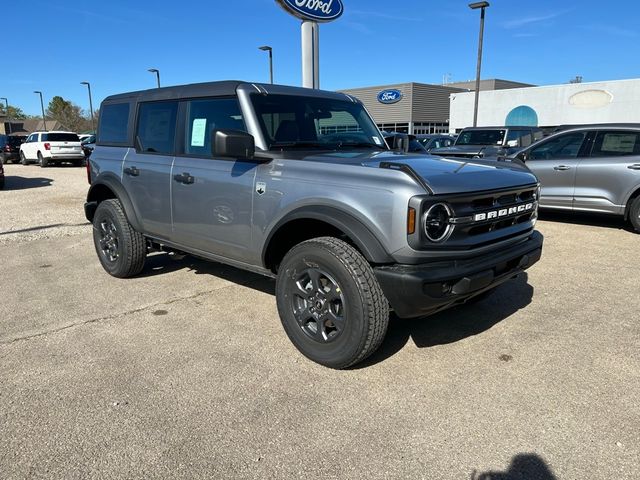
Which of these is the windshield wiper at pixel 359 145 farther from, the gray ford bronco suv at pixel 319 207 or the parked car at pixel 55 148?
the parked car at pixel 55 148

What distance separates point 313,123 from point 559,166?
18.6 ft

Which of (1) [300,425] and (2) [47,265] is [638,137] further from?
(2) [47,265]

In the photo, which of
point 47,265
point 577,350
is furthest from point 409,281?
point 47,265

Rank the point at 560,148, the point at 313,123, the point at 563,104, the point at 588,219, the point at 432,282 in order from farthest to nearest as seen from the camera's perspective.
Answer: the point at 563,104, the point at 588,219, the point at 560,148, the point at 313,123, the point at 432,282

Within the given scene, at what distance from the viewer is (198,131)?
426 cm

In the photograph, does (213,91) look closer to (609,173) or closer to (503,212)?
(503,212)

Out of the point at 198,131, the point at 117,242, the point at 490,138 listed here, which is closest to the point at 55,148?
the point at 490,138

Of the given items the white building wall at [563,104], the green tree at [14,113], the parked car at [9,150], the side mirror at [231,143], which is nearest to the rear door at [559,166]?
the side mirror at [231,143]

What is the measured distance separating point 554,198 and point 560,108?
2584 cm

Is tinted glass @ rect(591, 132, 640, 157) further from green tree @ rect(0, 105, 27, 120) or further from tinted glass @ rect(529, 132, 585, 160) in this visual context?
green tree @ rect(0, 105, 27, 120)

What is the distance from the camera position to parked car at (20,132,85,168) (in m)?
22.2

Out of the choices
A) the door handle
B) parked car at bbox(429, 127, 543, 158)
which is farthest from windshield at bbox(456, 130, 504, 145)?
the door handle

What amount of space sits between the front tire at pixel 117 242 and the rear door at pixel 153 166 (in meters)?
0.27

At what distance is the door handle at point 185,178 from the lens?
164 inches
